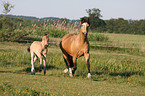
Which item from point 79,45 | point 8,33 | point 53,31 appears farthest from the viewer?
point 53,31

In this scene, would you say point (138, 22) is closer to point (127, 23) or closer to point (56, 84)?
point (127, 23)

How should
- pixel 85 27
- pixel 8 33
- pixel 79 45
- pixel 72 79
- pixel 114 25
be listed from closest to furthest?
pixel 72 79 < pixel 85 27 < pixel 79 45 < pixel 8 33 < pixel 114 25

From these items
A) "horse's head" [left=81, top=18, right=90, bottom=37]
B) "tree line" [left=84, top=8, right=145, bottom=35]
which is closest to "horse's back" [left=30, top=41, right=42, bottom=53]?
"horse's head" [left=81, top=18, right=90, bottom=37]

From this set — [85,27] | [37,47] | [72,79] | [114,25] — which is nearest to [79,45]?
[85,27]

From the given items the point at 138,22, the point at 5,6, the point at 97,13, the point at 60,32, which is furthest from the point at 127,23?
the point at 5,6

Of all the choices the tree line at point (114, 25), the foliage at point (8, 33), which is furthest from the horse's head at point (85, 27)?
the tree line at point (114, 25)

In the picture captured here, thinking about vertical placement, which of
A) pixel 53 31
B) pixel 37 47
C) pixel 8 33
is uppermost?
pixel 37 47

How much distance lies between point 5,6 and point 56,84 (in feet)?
68.0

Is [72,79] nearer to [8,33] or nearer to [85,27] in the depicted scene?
[85,27]

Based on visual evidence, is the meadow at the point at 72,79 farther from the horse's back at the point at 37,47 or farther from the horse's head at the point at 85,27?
the horse's head at the point at 85,27

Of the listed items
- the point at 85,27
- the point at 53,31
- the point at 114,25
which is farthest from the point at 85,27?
the point at 114,25

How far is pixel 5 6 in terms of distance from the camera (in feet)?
91.2

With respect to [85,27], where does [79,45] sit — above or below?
below

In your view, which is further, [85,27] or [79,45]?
[79,45]
